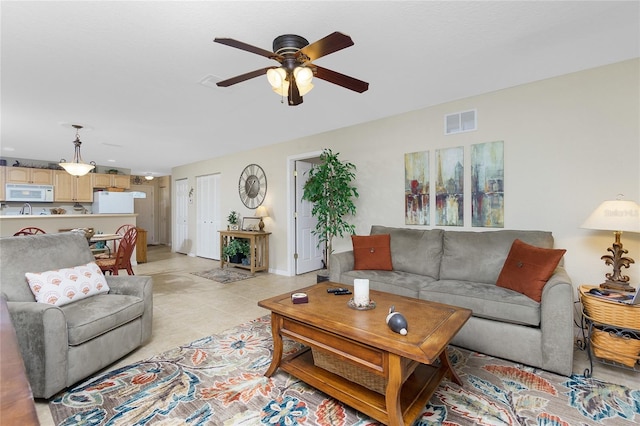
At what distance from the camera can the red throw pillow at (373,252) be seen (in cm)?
334

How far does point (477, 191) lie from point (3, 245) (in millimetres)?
4291

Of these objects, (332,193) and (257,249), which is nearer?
(332,193)

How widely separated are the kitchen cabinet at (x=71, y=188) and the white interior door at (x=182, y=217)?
1985 mm

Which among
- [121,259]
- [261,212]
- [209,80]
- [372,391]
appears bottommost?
[372,391]

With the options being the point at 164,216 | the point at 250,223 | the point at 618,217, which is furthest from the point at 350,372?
the point at 164,216

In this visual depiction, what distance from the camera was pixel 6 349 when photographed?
83 centimetres

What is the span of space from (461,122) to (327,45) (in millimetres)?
2345

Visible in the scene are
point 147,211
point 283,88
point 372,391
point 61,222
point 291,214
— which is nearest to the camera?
point 372,391

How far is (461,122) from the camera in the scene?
11.0 feet

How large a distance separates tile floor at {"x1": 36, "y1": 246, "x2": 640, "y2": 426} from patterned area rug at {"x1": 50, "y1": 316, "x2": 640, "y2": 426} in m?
0.19

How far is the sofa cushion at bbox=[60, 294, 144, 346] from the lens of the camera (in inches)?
76.3

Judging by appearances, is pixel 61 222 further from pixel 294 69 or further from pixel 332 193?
pixel 294 69

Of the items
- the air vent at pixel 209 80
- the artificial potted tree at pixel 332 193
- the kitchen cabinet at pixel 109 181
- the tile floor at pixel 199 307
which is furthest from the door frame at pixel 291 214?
the kitchen cabinet at pixel 109 181

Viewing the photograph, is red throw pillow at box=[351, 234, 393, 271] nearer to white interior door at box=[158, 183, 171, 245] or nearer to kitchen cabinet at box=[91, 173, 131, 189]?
kitchen cabinet at box=[91, 173, 131, 189]
